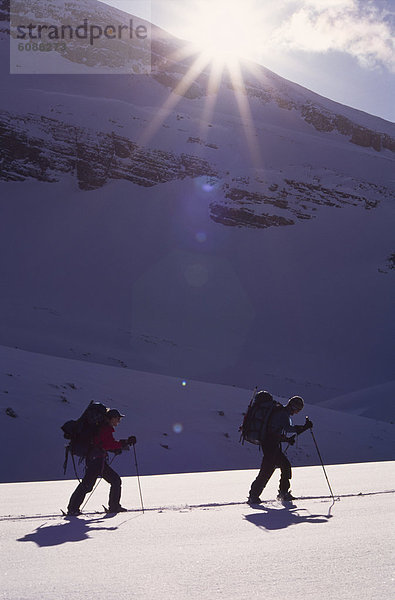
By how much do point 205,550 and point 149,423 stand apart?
40.2 ft

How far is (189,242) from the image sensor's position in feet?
171

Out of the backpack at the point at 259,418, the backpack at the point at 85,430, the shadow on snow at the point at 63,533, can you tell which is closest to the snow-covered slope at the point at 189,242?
the backpack at the point at 259,418

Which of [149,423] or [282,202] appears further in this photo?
[282,202]

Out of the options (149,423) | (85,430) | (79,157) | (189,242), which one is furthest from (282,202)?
(85,430)

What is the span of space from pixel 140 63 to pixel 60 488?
313 feet

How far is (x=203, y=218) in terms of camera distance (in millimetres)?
55875

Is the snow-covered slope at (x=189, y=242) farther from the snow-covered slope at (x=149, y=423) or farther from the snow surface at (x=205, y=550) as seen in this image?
the snow surface at (x=205, y=550)

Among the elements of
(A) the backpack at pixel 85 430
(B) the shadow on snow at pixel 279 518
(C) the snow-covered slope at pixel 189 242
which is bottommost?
(B) the shadow on snow at pixel 279 518

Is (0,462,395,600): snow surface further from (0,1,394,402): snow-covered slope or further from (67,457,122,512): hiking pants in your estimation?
(0,1,394,402): snow-covered slope

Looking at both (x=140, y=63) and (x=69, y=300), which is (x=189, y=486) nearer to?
(x=69, y=300)

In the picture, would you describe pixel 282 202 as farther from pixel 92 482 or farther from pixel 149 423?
pixel 92 482

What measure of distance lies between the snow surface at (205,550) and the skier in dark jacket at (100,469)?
1.00 ft

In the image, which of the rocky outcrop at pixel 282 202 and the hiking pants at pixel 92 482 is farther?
the rocky outcrop at pixel 282 202

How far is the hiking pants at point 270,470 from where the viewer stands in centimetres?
803
